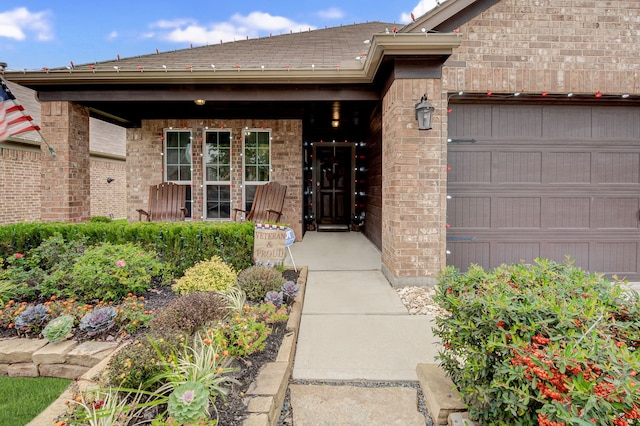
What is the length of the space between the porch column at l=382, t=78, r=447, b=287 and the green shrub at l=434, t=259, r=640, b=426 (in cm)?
203

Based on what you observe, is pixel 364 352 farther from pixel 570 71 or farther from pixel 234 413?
pixel 570 71

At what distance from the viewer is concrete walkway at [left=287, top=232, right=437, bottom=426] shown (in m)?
Result: 1.75

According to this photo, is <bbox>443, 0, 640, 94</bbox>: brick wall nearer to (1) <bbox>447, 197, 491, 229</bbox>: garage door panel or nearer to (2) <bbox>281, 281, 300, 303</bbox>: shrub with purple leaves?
(1) <bbox>447, 197, 491, 229</bbox>: garage door panel

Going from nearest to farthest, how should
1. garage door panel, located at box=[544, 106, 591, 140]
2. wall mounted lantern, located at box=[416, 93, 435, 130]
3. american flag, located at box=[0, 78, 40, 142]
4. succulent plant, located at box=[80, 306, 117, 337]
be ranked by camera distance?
succulent plant, located at box=[80, 306, 117, 337], wall mounted lantern, located at box=[416, 93, 435, 130], american flag, located at box=[0, 78, 40, 142], garage door panel, located at box=[544, 106, 591, 140]

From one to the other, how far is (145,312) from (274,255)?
4.78ft

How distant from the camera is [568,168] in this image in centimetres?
421

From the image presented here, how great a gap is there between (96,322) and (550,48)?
17.6ft

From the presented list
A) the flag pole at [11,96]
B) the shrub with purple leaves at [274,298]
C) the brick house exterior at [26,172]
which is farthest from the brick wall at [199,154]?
the shrub with purple leaves at [274,298]

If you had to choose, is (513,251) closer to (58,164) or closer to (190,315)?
(190,315)

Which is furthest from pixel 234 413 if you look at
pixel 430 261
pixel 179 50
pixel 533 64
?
pixel 179 50

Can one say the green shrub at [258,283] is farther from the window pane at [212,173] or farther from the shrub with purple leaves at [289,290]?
the window pane at [212,173]

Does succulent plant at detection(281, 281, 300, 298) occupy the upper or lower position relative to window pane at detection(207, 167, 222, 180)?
lower

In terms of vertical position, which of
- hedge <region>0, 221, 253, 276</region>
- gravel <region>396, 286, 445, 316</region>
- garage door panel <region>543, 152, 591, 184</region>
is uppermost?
garage door panel <region>543, 152, 591, 184</region>

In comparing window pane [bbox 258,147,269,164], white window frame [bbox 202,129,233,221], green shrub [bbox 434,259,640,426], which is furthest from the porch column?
white window frame [bbox 202,129,233,221]
